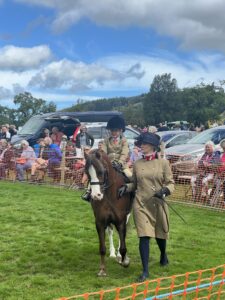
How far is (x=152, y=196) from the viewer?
6.46 m

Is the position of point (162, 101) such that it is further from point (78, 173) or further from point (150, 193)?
point (150, 193)

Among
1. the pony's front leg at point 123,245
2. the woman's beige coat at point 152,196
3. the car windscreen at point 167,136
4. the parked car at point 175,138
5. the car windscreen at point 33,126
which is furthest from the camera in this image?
the car windscreen at point 33,126

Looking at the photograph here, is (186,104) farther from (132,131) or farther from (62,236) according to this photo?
(62,236)

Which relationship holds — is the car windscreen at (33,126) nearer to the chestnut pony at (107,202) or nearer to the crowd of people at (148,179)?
the crowd of people at (148,179)

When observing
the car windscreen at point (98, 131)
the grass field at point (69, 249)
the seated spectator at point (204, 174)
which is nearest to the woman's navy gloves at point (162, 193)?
the grass field at point (69, 249)

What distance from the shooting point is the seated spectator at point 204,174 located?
466 inches

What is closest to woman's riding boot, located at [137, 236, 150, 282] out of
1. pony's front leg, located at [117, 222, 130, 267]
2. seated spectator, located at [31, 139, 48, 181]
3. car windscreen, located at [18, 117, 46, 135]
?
pony's front leg, located at [117, 222, 130, 267]

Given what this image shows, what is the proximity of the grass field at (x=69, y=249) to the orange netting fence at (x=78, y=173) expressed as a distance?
0.47m

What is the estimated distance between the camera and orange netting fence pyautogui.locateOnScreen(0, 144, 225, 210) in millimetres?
11742

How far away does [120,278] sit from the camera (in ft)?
21.5

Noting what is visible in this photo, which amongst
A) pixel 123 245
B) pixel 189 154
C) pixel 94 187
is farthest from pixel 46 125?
pixel 94 187

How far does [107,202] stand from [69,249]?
167cm

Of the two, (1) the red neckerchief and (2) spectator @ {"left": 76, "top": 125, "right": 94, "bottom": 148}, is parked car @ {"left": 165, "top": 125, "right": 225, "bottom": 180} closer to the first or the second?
(2) spectator @ {"left": 76, "top": 125, "right": 94, "bottom": 148}

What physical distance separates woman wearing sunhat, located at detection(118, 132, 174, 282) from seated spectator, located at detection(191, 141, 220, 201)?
5439 mm
